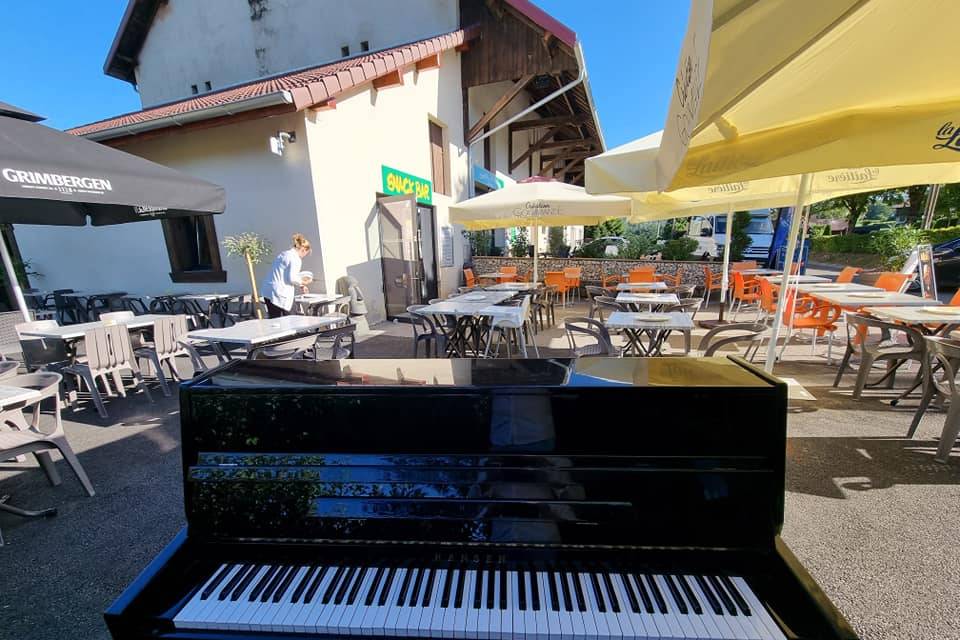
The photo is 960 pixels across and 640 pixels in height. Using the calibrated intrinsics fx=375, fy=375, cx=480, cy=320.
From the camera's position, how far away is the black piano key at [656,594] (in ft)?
2.94

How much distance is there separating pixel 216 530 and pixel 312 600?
385mm

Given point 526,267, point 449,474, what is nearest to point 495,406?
point 449,474

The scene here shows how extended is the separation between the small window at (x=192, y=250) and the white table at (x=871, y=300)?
8596 mm

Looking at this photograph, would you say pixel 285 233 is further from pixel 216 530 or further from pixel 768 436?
pixel 768 436

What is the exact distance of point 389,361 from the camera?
157 cm

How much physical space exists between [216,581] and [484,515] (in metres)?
0.74

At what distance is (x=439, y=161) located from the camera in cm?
921

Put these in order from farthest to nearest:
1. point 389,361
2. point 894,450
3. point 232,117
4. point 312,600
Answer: point 232,117 → point 894,450 → point 389,361 → point 312,600

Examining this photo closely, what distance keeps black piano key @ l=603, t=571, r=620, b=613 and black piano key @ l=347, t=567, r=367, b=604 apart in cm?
62

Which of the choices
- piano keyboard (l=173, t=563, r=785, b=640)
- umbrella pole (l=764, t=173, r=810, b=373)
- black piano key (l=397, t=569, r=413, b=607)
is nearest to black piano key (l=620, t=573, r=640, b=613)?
piano keyboard (l=173, t=563, r=785, b=640)

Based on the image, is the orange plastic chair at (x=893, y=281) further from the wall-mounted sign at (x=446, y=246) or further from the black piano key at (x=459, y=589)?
the wall-mounted sign at (x=446, y=246)

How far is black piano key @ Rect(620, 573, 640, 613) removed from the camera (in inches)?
35.2

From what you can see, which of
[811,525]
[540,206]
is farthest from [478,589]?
[540,206]

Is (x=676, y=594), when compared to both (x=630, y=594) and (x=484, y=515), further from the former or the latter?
(x=484, y=515)
